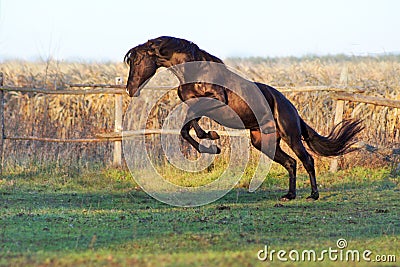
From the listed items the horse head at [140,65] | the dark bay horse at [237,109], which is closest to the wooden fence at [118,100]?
the dark bay horse at [237,109]

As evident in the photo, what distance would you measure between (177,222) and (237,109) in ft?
8.37

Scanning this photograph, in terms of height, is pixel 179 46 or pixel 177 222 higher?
pixel 179 46

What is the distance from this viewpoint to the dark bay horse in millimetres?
9492

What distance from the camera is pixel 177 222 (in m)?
8.08

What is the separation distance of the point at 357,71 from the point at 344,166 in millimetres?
9140

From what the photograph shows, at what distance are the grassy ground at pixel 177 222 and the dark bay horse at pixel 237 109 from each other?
78 centimetres

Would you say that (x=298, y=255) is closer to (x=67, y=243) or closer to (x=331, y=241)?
(x=331, y=241)

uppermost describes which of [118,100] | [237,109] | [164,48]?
[164,48]

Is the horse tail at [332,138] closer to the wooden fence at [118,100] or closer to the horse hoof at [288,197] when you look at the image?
the horse hoof at [288,197]

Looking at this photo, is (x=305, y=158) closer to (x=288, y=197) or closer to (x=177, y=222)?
(x=288, y=197)

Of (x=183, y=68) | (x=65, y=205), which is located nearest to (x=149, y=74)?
(x=183, y=68)

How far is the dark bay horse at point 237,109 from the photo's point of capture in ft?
31.1

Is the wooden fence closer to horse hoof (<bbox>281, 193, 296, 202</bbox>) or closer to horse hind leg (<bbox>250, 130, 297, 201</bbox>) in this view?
horse hind leg (<bbox>250, 130, 297, 201</bbox>)

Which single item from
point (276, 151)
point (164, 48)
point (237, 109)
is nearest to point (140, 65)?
point (164, 48)
